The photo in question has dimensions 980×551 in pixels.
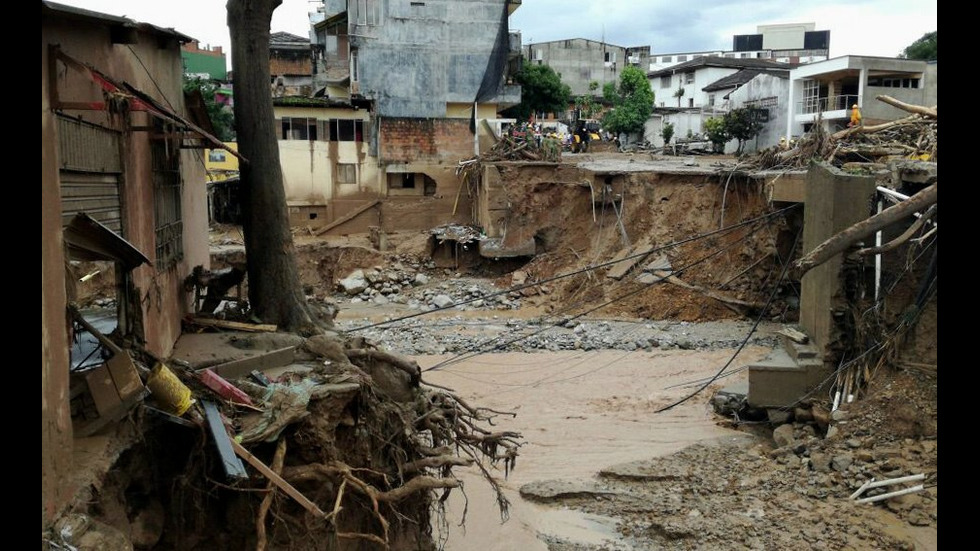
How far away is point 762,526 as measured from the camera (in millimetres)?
10883

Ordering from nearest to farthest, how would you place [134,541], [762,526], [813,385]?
[134,541] → [762,526] → [813,385]

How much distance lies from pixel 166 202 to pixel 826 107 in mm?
33564

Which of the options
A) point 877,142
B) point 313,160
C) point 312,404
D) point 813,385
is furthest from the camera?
point 313,160

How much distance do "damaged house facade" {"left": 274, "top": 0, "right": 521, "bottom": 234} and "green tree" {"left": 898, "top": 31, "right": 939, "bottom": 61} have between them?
34.6 meters

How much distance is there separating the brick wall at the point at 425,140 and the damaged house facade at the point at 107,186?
2347 centimetres

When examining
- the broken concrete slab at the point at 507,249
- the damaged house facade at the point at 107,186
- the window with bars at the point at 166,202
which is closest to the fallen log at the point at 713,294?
the broken concrete slab at the point at 507,249

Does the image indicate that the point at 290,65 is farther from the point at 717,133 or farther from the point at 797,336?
the point at 797,336

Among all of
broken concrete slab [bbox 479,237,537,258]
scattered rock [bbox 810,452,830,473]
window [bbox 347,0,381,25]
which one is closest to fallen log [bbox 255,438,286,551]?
scattered rock [bbox 810,452,830,473]

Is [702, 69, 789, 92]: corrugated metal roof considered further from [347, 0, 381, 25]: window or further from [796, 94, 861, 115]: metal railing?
[347, 0, 381, 25]: window

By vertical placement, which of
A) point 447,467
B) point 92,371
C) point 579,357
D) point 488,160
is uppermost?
point 488,160

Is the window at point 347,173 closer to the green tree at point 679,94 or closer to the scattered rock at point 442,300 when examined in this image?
the scattered rock at point 442,300

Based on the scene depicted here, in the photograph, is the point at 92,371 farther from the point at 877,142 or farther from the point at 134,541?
the point at 877,142

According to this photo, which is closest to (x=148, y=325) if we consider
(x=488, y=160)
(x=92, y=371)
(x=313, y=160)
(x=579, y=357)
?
(x=92, y=371)

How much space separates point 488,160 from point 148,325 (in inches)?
971
